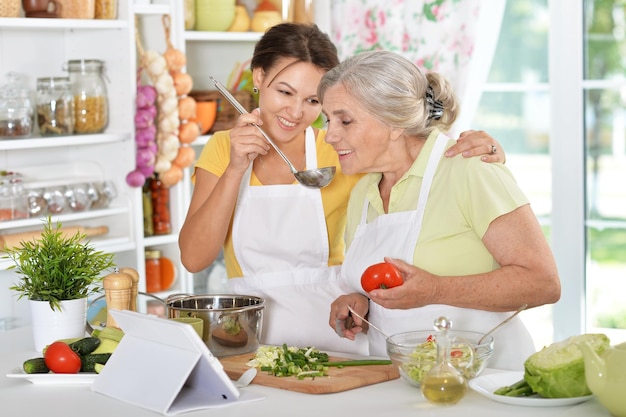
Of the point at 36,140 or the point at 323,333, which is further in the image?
the point at 36,140

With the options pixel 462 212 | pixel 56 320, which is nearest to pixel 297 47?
pixel 462 212

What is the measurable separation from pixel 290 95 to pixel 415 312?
694 mm

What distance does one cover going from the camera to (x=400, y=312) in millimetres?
2297

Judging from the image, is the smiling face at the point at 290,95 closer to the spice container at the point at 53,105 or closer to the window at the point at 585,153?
the spice container at the point at 53,105

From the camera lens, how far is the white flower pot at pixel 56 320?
7.45ft

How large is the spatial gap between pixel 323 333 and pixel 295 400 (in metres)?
0.79

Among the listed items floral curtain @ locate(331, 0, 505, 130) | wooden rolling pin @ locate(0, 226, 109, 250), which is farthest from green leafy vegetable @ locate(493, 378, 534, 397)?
floral curtain @ locate(331, 0, 505, 130)

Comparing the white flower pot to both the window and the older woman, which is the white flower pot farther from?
the window

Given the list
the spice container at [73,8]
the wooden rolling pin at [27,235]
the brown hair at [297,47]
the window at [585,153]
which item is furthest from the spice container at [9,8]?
the window at [585,153]

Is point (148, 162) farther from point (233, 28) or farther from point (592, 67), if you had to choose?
point (592, 67)

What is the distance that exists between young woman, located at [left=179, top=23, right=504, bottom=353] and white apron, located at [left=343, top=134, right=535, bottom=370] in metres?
0.25

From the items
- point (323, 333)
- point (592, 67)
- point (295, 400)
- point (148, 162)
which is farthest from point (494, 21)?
point (295, 400)

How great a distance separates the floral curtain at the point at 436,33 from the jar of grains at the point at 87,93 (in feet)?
3.58

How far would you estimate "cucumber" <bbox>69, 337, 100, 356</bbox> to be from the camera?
2088 mm
